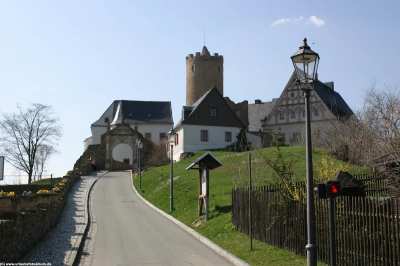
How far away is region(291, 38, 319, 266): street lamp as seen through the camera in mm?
11203

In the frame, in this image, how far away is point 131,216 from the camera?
3075cm

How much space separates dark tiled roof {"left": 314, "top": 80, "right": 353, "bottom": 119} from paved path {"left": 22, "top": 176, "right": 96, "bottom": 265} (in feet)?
135

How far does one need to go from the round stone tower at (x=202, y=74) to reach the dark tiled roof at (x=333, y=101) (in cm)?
2427

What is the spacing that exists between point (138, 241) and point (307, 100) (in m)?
12.3

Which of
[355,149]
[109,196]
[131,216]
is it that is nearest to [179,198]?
[131,216]

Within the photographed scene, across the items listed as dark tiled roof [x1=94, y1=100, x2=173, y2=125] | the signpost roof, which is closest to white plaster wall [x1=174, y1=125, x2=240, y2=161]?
dark tiled roof [x1=94, y1=100, x2=173, y2=125]

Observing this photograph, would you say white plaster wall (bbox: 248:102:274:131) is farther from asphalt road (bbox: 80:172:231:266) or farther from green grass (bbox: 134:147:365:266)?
asphalt road (bbox: 80:172:231:266)

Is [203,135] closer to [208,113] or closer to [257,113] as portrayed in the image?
[208,113]

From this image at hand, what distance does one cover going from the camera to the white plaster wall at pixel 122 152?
85500 mm

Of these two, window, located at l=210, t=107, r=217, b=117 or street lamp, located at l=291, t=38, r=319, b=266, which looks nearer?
street lamp, located at l=291, t=38, r=319, b=266

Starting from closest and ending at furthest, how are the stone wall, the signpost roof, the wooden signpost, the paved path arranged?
the stone wall → the paved path → the wooden signpost → the signpost roof

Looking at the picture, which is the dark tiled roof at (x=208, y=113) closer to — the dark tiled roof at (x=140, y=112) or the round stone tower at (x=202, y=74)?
the round stone tower at (x=202, y=74)

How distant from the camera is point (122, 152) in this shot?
88062 mm

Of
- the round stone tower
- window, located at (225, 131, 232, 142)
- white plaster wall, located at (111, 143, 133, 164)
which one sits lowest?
white plaster wall, located at (111, 143, 133, 164)
